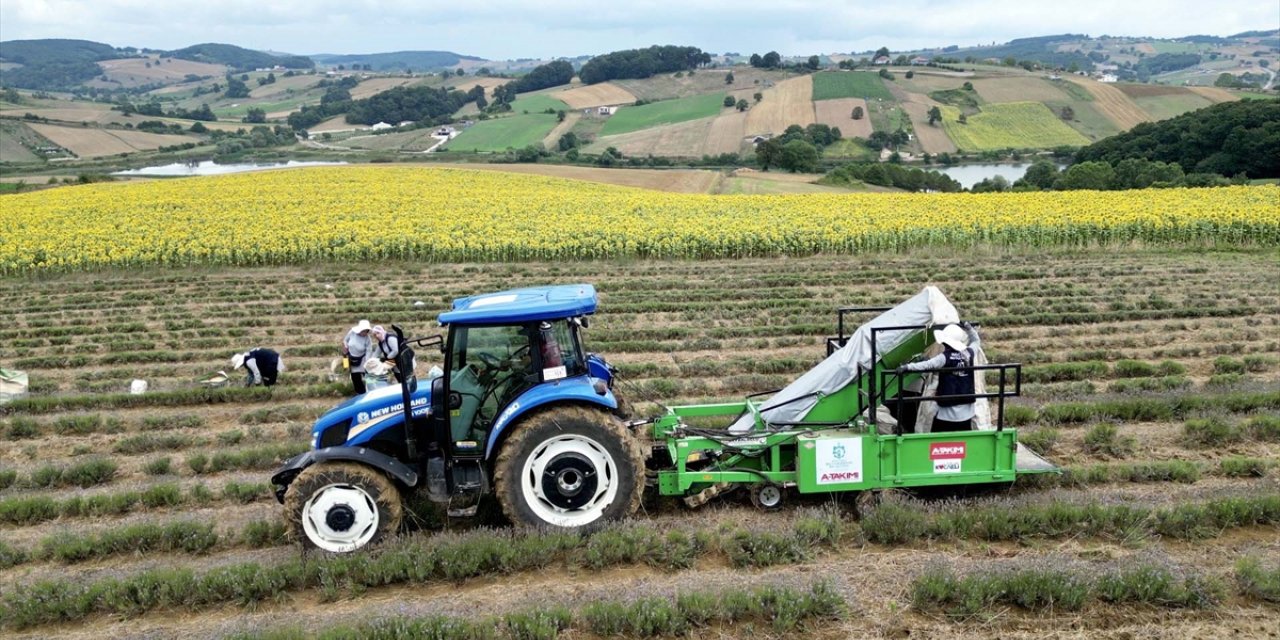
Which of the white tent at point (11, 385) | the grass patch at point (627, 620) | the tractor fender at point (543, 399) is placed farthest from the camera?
the white tent at point (11, 385)

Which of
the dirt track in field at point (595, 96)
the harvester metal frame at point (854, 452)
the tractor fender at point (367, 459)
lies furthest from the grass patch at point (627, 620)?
the dirt track in field at point (595, 96)

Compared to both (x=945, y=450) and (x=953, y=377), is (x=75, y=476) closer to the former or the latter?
(x=945, y=450)

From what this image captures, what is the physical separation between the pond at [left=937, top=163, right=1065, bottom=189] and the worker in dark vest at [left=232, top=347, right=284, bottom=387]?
64113mm

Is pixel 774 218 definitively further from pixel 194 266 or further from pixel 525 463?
pixel 525 463

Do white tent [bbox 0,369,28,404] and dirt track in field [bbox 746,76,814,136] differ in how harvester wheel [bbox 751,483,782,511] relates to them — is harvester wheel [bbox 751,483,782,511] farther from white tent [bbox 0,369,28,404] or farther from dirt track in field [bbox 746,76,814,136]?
dirt track in field [bbox 746,76,814,136]

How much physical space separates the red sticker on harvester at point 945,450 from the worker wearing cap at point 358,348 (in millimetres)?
8522

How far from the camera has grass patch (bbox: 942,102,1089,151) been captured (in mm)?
83500

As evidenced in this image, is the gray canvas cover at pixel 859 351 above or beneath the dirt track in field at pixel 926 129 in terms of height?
beneath

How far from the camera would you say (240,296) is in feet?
72.9

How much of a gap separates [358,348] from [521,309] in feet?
20.8

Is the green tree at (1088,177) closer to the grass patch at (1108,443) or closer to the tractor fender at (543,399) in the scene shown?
the grass patch at (1108,443)

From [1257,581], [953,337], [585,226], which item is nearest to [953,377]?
[953,337]

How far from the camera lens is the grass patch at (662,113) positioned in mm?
96000

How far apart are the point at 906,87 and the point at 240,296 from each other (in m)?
95.9
